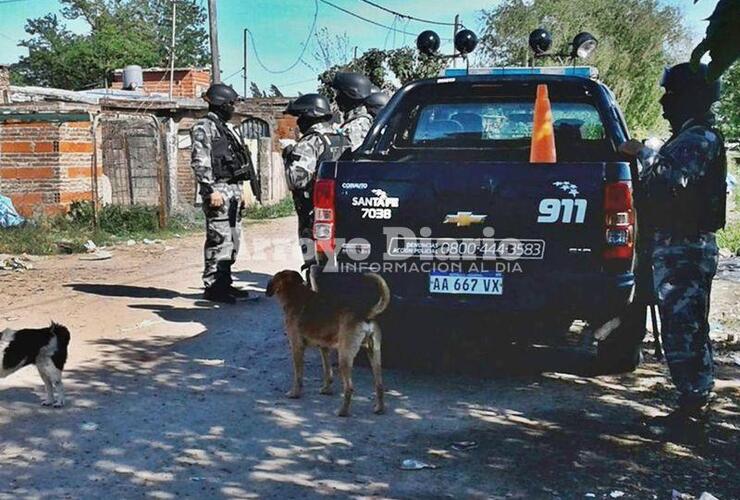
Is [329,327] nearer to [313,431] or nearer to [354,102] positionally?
[313,431]

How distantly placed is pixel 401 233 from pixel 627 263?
1.33 metres

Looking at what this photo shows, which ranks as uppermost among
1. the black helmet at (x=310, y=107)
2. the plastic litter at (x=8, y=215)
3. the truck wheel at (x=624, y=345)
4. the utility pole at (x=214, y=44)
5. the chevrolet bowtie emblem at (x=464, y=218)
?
the utility pole at (x=214, y=44)

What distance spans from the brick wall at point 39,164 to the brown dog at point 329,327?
9742mm

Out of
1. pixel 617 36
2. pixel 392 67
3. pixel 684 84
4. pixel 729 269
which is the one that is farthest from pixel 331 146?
pixel 617 36

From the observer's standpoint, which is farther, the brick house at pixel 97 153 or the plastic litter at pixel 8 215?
the brick house at pixel 97 153

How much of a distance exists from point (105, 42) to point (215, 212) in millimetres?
Result: 47348

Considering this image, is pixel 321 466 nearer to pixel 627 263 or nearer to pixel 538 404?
pixel 538 404

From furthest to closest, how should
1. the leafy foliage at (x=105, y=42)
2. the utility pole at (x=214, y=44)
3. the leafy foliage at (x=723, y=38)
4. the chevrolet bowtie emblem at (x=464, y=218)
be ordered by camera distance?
A: the leafy foliage at (x=105, y=42) < the utility pole at (x=214, y=44) < the chevrolet bowtie emblem at (x=464, y=218) < the leafy foliage at (x=723, y=38)

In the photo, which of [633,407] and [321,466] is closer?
[321,466]

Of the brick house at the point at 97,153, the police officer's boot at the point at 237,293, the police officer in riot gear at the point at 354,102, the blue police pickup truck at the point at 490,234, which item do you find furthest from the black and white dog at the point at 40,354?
the brick house at the point at 97,153

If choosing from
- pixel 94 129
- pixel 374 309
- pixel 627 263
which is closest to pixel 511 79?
pixel 627 263

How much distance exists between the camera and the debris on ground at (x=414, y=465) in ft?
13.3

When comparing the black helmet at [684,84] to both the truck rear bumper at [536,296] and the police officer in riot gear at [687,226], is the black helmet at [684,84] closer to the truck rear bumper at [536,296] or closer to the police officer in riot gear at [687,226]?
the police officer in riot gear at [687,226]

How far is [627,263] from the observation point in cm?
481
